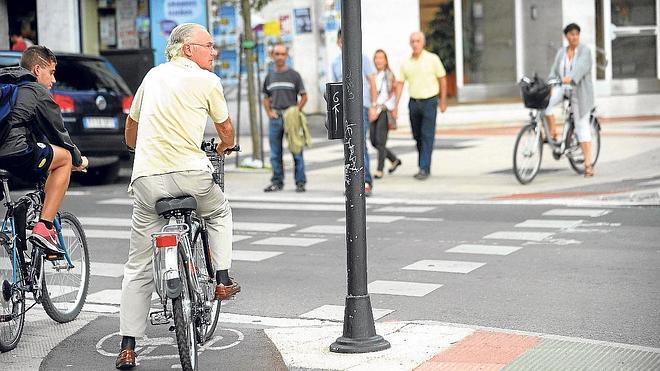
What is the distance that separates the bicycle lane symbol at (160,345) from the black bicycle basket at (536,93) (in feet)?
26.7

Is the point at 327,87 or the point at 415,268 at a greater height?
the point at 327,87

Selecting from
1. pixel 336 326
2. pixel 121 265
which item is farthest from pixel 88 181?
pixel 336 326

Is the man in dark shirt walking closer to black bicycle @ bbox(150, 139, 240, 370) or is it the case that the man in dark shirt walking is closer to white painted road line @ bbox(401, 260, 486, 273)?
white painted road line @ bbox(401, 260, 486, 273)

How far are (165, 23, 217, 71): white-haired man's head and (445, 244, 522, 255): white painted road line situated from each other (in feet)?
14.1

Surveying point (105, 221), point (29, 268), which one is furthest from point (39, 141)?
point (105, 221)

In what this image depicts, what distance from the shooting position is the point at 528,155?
1528 centimetres

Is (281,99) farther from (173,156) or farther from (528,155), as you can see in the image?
(173,156)

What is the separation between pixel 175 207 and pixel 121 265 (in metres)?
4.13

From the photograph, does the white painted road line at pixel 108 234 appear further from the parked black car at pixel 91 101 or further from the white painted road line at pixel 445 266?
the parked black car at pixel 91 101

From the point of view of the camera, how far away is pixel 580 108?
50.7 feet

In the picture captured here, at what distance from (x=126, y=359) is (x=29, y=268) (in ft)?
3.82

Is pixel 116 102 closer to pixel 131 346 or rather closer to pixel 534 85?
pixel 534 85

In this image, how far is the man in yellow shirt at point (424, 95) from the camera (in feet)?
53.2

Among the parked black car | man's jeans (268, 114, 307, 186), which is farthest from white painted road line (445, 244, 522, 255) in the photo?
the parked black car
